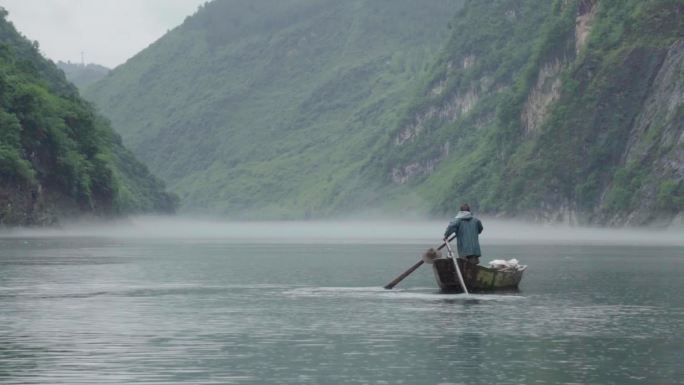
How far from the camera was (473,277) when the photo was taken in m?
58.5

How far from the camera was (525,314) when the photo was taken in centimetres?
4775

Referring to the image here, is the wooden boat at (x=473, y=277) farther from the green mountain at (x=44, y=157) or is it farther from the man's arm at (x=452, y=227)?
the green mountain at (x=44, y=157)

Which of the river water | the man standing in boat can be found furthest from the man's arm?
the river water

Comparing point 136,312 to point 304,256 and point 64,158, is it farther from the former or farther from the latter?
point 64,158

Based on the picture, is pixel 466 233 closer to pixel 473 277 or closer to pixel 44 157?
pixel 473 277

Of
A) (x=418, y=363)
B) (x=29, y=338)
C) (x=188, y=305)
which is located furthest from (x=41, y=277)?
(x=418, y=363)

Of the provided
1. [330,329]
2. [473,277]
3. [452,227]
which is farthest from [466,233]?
[330,329]

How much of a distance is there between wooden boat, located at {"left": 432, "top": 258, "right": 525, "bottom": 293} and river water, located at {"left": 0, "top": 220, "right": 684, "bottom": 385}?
126cm

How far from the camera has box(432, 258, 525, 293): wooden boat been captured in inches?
2279

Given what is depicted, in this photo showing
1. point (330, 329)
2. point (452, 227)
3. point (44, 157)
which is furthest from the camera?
point (44, 157)

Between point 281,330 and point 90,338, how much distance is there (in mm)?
6100

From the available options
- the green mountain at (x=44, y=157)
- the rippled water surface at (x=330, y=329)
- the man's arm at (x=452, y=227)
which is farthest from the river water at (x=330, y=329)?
the green mountain at (x=44, y=157)

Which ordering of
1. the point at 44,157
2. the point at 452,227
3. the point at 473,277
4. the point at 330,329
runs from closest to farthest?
the point at 330,329 < the point at 473,277 < the point at 452,227 < the point at 44,157

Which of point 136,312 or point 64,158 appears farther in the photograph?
point 64,158
